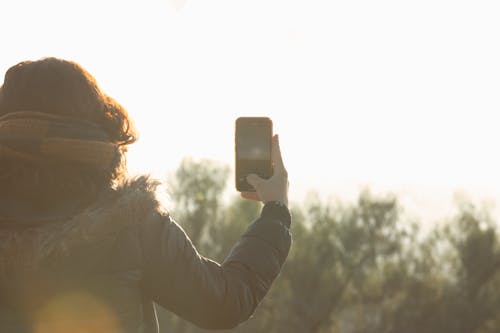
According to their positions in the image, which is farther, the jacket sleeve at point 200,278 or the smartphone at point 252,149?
the smartphone at point 252,149

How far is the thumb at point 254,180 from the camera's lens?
2381 mm

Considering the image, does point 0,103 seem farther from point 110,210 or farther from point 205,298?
point 205,298

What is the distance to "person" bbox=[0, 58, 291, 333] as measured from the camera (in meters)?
1.89

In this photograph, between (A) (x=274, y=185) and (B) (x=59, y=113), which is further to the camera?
(A) (x=274, y=185)

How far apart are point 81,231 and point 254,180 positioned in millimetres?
669

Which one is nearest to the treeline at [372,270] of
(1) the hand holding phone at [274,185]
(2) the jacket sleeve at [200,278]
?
(1) the hand holding phone at [274,185]

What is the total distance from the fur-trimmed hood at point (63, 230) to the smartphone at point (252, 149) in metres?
0.60

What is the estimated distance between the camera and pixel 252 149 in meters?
2.59

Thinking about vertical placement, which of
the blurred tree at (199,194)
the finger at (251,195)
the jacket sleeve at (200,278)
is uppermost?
the finger at (251,195)

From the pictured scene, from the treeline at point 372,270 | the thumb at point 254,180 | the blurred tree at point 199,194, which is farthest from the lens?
the blurred tree at point 199,194

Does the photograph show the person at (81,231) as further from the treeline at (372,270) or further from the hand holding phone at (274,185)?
the treeline at (372,270)

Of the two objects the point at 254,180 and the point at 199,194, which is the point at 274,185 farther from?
the point at 199,194

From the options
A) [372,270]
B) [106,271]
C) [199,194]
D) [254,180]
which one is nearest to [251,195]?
[254,180]

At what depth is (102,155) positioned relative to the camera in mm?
1939
